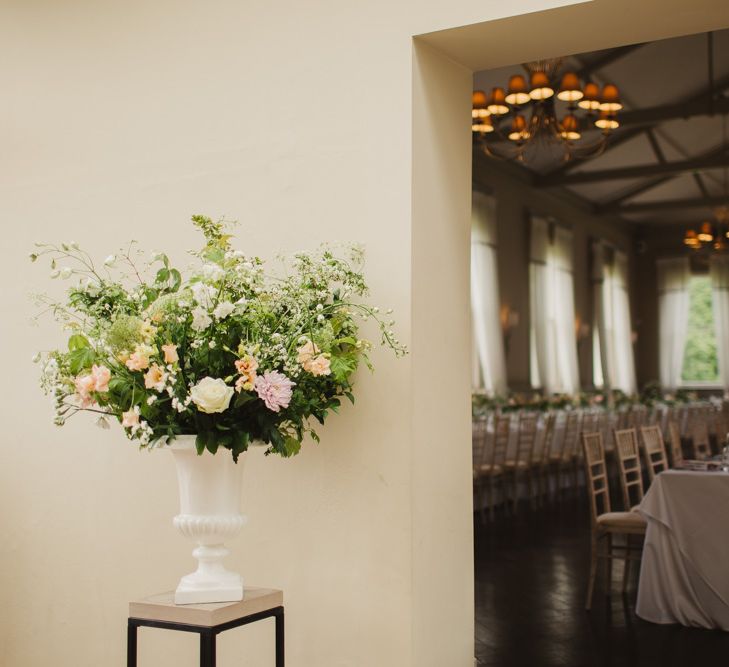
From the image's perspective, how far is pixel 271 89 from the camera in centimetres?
338

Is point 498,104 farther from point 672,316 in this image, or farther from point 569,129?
point 672,316

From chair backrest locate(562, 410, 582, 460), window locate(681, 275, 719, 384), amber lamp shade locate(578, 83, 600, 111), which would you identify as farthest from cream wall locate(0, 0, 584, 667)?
window locate(681, 275, 719, 384)

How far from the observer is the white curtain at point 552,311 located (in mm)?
15086

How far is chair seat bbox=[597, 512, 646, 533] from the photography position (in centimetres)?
543

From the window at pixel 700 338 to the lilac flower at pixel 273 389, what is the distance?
18.0 meters

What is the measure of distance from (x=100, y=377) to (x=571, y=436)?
28.4 feet

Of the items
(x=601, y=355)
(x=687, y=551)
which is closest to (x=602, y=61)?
(x=601, y=355)

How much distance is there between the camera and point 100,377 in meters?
2.46

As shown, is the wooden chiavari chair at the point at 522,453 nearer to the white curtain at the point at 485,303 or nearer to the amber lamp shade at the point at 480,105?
the amber lamp shade at the point at 480,105

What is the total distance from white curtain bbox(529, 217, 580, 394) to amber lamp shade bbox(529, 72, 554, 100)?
27.4 feet

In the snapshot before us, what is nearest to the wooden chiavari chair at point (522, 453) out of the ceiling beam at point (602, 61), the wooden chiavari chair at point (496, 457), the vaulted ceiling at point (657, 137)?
the wooden chiavari chair at point (496, 457)

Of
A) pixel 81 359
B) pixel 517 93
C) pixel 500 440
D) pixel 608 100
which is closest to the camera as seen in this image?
pixel 81 359

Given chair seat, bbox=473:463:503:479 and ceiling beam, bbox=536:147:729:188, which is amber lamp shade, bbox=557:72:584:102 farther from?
ceiling beam, bbox=536:147:729:188

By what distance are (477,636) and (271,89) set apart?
292 cm
